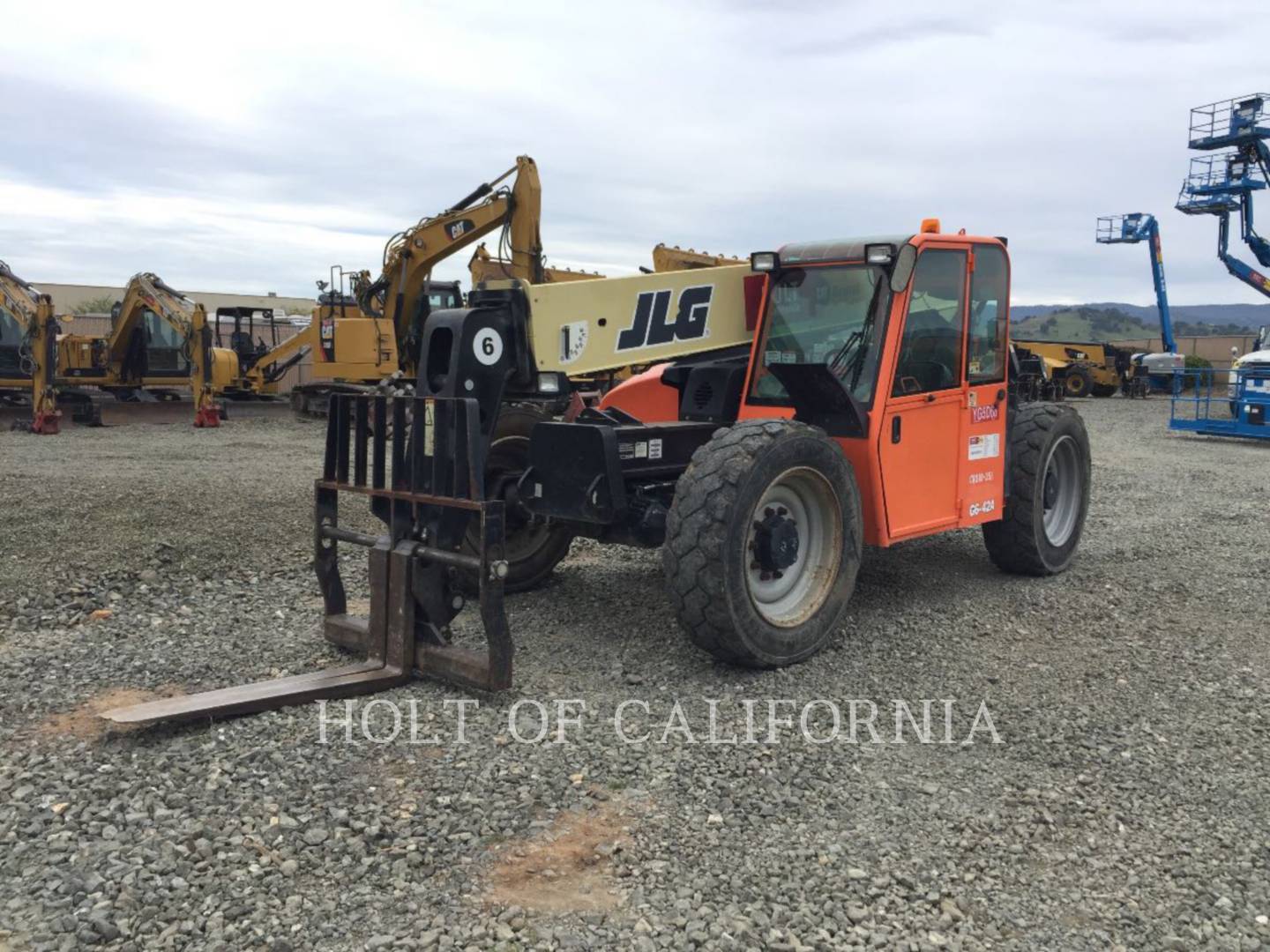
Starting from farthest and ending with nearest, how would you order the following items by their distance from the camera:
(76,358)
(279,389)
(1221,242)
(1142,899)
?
(1221,242) → (279,389) → (76,358) → (1142,899)

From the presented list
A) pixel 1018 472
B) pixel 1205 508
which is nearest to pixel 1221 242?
pixel 1205 508

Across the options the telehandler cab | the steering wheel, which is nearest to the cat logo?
the telehandler cab

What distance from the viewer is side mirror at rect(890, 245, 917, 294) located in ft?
18.9

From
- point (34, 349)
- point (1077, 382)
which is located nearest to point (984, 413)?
point (34, 349)

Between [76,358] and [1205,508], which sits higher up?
[76,358]

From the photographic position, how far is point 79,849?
333cm

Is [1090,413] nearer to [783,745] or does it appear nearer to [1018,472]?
[1018,472]

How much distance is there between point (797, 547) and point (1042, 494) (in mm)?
2678

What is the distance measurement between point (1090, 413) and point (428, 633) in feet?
79.4

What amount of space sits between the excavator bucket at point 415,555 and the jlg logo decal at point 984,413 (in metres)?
3.20

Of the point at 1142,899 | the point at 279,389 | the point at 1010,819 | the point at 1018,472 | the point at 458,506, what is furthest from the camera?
the point at 279,389

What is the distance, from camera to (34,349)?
17.2 meters

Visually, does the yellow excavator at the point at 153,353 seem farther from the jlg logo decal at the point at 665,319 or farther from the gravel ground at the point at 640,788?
the jlg logo decal at the point at 665,319

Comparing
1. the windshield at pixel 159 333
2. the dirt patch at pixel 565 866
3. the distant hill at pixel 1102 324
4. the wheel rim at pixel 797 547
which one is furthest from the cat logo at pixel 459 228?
the distant hill at pixel 1102 324
